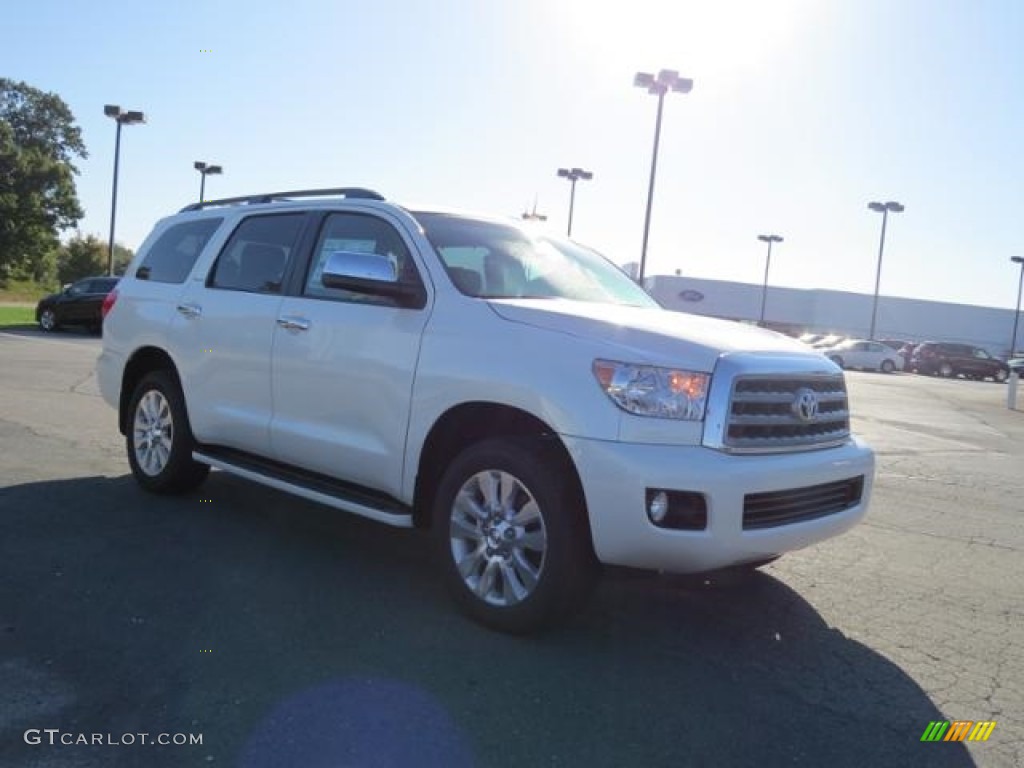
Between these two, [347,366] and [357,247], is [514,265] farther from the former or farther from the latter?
[347,366]

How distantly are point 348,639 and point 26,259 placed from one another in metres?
61.2

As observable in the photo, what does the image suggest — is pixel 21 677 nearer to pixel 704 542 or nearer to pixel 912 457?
pixel 704 542

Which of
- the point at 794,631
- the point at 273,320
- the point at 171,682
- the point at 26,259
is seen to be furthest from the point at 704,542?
the point at 26,259

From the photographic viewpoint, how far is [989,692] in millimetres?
3688

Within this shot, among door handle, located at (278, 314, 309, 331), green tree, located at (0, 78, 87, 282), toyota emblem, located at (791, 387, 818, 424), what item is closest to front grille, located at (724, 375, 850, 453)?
toyota emblem, located at (791, 387, 818, 424)

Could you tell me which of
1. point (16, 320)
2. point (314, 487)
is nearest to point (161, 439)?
point (314, 487)

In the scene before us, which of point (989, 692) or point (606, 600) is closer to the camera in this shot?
point (989, 692)

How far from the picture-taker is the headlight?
3.62 meters

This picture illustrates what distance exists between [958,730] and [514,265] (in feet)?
9.63

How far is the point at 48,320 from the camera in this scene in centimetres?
2514

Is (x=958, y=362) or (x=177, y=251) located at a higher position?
(x=177, y=251)

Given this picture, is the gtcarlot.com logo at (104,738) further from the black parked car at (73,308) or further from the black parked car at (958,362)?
the black parked car at (958,362)

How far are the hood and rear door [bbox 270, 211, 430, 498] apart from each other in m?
0.63

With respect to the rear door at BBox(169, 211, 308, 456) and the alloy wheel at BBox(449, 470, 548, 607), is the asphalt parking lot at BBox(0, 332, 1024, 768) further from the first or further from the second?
the rear door at BBox(169, 211, 308, 456)
